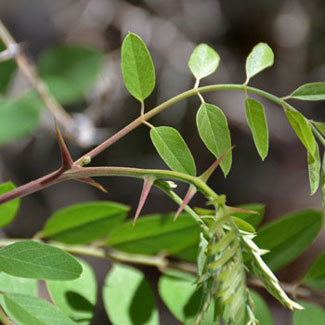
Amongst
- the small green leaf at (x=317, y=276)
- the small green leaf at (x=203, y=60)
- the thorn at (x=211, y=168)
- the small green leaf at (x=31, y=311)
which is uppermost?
the small green leaf at (x=203, y=60)

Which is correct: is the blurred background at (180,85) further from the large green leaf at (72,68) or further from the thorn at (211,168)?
the thorn at (211,168)

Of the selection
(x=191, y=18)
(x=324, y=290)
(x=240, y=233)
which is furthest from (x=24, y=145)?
(x=240, y=233)

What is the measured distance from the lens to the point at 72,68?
6.59ft

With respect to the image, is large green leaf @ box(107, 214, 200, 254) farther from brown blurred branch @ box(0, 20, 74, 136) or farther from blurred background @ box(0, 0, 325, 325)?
blurred background @ box(0, 0, 325, 325)

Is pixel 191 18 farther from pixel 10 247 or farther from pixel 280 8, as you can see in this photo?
pixel 10 247

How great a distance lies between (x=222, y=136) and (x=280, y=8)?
2.38m

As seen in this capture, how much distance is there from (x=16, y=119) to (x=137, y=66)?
96 cm

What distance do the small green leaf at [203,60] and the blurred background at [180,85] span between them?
5.23 ft

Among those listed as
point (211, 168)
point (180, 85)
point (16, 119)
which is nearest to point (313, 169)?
point (211, 168)

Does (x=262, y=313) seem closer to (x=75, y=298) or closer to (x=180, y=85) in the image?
(x=75, y=298)

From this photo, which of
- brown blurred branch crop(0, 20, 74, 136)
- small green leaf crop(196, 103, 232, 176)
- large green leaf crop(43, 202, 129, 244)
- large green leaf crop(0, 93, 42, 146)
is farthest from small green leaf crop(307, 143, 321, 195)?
large green leaf crop(0, 93, 42, 146)

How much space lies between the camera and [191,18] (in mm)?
2898

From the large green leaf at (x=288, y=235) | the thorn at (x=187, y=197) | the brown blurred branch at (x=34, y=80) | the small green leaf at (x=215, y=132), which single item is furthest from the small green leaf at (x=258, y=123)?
the brown blurred branch at (x=34, y=80)

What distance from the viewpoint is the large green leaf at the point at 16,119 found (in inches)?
66.0
